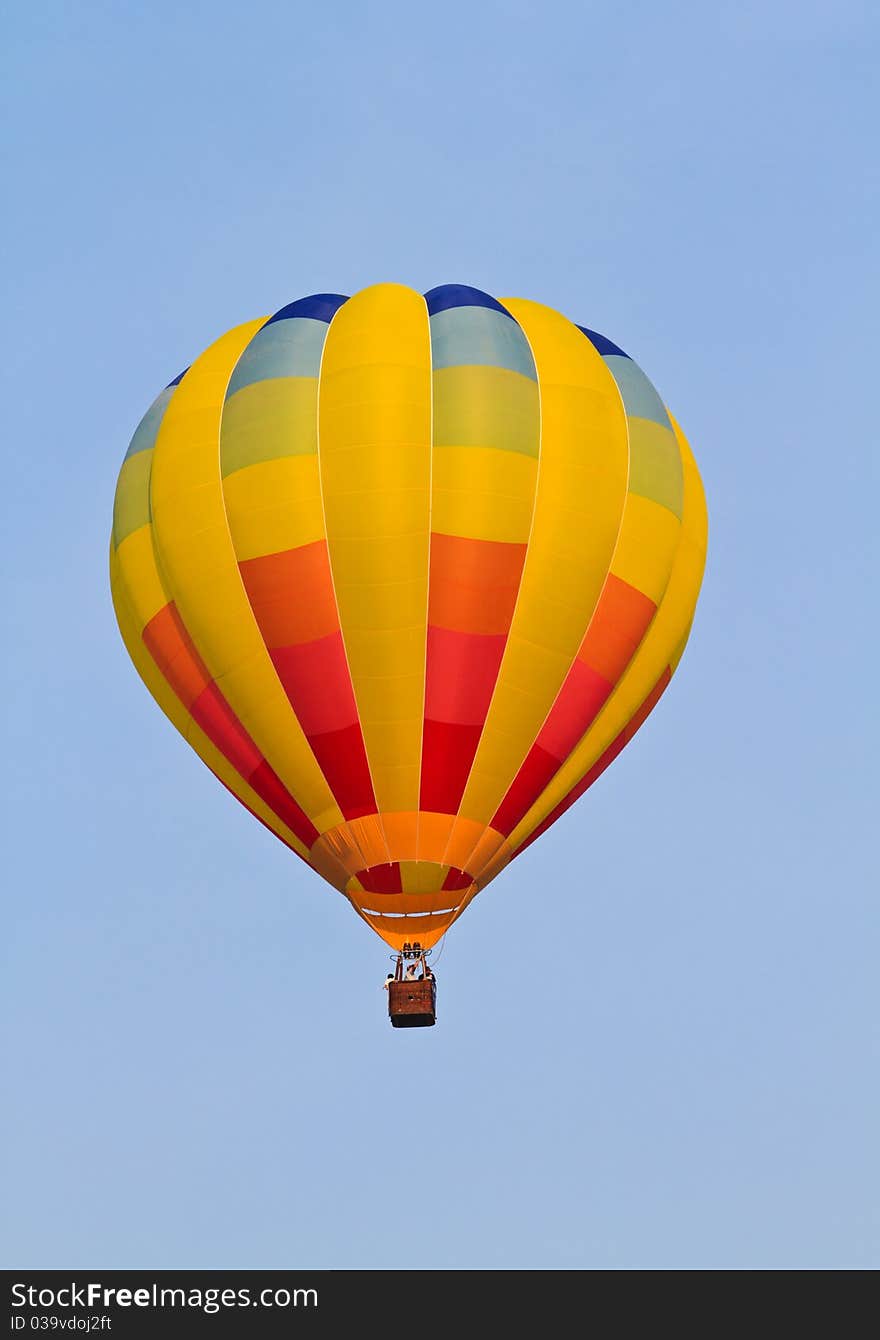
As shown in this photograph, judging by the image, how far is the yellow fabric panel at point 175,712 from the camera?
31.2 meters

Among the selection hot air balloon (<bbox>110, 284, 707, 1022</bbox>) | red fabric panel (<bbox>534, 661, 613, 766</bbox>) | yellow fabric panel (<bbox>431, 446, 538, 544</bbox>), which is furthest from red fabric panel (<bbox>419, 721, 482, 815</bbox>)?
yellow fabric panel (<bbox>431, 446, 538, 544</bbox>)

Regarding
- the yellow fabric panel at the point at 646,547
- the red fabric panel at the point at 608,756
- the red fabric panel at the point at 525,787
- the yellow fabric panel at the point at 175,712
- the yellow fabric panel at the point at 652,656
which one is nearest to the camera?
the red fabric panel at the point at 525,787

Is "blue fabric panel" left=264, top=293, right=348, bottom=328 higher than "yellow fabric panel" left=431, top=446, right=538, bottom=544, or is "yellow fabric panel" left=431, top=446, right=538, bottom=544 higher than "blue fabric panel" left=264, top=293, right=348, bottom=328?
"blue fabric panel" left=264, top=293, right=348, bottom=328

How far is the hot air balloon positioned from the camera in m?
30.0

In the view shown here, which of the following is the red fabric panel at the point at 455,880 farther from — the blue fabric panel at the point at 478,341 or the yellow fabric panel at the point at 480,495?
the blue fabric panel at the point at 478,341

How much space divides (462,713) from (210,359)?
198 inches

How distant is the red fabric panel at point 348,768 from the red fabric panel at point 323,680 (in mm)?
96

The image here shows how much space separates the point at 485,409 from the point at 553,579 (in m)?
1.92

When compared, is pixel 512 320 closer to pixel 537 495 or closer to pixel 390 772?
pixel 537 495

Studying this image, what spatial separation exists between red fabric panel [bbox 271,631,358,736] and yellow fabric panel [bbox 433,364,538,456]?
8.06 feet

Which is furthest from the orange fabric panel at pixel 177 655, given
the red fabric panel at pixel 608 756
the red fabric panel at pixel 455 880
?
the red fabric panel at pixel 608 756

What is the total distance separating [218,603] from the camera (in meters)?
30.4

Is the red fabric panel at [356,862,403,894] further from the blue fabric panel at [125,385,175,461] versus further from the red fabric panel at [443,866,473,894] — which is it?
the blue fabric panel at [125,385,175,461]

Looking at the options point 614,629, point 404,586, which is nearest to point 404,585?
point 404,586
